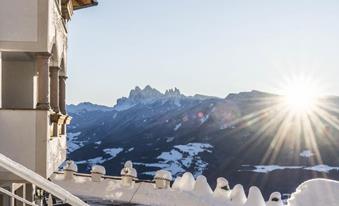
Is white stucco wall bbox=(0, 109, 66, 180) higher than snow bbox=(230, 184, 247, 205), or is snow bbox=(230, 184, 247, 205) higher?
white stucco wall bbox=(0, 109, 66, 180)

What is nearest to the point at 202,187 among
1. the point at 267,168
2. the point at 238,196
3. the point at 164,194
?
the point at 238,196

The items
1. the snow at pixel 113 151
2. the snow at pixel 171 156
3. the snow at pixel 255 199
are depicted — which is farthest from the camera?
the snow at pixel 113 151

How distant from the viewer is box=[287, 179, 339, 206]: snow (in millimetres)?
10844

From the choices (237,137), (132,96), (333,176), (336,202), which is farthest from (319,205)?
(132,96)

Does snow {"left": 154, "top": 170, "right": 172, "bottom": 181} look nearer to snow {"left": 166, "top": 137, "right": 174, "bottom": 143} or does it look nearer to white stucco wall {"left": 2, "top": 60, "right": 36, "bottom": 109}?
white stucco wall {"left": 2, "top": 60, "right": 36, "bottom": 109}

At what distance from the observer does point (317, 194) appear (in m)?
11.0

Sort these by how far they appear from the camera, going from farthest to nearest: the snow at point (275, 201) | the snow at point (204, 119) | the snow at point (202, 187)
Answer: the snow at point (204, 119), the snow at point (202, 187), the snow at point (275, 201)

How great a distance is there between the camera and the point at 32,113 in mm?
7957

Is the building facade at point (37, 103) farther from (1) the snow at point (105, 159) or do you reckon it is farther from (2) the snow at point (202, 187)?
(1) the snow at point (105, 159)

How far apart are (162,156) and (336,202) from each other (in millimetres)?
94916

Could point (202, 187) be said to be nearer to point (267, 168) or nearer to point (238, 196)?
point (238, 196)

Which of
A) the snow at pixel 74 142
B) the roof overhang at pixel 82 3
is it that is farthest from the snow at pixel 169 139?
the roof overhang at pixel 82 3

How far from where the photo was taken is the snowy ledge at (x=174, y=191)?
11.1 meters

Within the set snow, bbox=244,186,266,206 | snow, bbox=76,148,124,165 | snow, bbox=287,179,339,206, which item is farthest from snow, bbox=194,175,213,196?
snow, bbox=76,148,124,165
